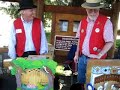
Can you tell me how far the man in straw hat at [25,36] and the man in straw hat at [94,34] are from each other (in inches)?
22.3

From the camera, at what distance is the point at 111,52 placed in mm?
7082

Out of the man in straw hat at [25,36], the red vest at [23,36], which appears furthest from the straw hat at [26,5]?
the red vest at [23,36]

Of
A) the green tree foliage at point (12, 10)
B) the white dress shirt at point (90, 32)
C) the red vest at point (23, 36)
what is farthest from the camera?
the green tree foliage at point (12, 10)

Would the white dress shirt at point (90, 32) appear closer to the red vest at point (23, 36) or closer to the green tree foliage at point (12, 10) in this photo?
the red vest at point (23, 36)

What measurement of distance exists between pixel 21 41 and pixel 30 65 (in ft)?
1.78

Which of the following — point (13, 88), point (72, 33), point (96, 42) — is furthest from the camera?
point (72, 33)

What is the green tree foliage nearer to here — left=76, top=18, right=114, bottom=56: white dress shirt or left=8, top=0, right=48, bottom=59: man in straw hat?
left=8, top=0, right=48, bottom=59: man in straw hat

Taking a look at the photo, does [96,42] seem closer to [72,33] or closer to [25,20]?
[25,20]

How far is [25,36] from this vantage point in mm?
4566

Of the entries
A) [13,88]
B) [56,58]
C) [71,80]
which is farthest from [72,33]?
[13,88]

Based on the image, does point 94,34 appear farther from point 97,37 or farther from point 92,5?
point 92,5

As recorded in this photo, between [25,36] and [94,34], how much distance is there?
0.90m

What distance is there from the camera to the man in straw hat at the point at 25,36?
4555 millimetres

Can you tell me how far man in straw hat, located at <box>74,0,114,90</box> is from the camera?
14.3ft
